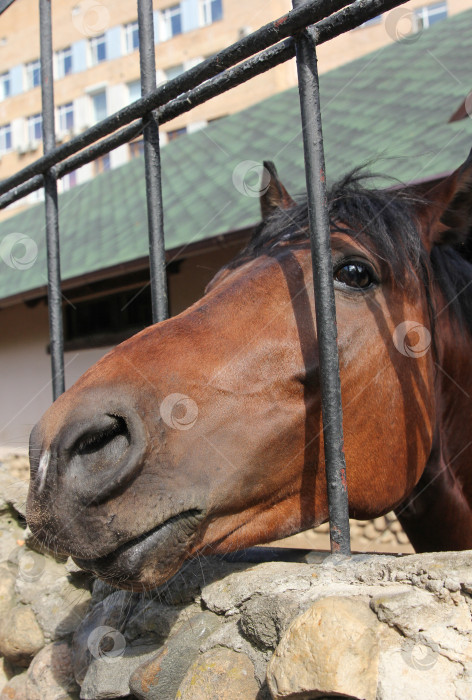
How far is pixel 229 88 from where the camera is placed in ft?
5.67

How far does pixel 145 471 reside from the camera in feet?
4.36

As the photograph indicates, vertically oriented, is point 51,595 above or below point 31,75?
below

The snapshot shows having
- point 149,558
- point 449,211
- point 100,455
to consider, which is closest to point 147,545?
point 149,558

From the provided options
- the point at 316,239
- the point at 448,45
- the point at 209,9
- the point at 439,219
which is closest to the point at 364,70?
the point at 448,45

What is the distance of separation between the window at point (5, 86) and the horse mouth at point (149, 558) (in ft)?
114

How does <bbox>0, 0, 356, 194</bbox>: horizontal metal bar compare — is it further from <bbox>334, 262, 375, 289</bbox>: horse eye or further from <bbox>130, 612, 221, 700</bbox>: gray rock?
<bbox>130, 612, 221, 700</bbox>: gray rock

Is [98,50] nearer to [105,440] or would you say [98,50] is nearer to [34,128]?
[34,128]

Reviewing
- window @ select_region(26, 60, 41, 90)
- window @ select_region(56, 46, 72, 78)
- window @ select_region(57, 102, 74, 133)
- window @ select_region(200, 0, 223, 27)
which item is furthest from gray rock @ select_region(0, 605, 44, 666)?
window @ select_region(56, 46, 72, 78)

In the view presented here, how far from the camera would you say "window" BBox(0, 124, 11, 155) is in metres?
30.9

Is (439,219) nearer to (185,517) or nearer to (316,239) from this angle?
(316,239)

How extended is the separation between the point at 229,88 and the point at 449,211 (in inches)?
37.4

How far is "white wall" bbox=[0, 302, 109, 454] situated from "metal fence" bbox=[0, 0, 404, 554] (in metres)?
5.85

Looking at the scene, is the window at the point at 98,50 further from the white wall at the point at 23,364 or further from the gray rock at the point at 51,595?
the gray rock at the point at 51,595

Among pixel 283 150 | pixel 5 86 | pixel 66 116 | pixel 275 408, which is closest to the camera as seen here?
pixel 275 408
